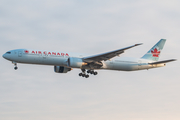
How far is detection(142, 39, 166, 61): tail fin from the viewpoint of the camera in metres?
61.9

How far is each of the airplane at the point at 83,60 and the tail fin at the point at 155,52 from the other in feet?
5.45

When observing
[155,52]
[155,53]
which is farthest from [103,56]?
[155,52]

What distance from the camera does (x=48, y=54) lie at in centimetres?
5238

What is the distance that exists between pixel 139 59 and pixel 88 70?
387 inches

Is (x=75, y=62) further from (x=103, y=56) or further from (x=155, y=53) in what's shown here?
(x=155, y=53)

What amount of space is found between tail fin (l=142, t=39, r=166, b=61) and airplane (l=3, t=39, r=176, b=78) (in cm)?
166

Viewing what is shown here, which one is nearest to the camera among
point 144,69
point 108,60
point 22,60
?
point 22,60

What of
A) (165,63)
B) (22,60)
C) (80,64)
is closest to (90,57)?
(80,64)

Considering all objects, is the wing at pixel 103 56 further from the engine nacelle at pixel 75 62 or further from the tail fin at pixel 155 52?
the tail fin at pixel 155 52

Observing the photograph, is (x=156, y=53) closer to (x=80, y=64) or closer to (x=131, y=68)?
(x=131, y=68)

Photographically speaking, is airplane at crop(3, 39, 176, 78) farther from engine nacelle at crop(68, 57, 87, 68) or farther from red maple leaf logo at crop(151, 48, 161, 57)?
red maple leaf logo at crop(151, 48, 161, 57)

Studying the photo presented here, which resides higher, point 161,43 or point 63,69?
point 161,43

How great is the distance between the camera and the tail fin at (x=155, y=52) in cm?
6186

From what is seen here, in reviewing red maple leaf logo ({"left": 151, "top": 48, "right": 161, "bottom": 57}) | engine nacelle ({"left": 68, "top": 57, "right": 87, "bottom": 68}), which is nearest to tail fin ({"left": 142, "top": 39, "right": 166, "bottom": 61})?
red maple leaf logo ({"left": 151, "top": 48, "right": 161, "bottom": 57})
